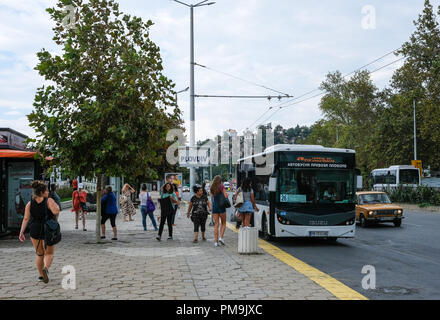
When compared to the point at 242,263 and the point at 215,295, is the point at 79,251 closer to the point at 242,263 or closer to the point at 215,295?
the point at 242,263

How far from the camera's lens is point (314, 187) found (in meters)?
14.5

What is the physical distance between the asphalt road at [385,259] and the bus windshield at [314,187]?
4.20 feet

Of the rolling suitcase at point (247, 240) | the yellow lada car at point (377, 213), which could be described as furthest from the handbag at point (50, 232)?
the yellow lada car at point (377, 213)

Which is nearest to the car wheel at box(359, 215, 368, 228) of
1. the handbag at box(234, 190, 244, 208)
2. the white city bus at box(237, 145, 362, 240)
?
the white city bus at box(237, 145, 362, 240)

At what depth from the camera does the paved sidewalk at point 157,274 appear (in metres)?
7.31

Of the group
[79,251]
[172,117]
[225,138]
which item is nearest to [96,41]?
[172,117]

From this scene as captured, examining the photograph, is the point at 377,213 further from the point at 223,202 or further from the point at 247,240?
the point at 247,240

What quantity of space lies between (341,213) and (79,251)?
6925 millimetres

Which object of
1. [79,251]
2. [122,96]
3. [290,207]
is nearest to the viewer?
[79,251]

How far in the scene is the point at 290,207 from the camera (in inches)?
563

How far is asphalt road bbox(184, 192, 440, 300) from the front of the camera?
8.11m

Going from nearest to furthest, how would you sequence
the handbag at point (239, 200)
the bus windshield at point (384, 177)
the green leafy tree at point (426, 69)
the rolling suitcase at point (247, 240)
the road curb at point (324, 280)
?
the road curb at point (324, 280) → the rolling suitcase at point (247, 240) → the handbag at point (239, 200) → the green leafy tree at point (426, 69) → the bus windshield at point (384, 177)

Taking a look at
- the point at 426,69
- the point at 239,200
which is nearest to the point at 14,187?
the point at 239,200

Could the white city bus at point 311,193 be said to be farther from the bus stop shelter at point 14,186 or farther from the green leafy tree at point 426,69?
the green leafy tree at point 426,69
